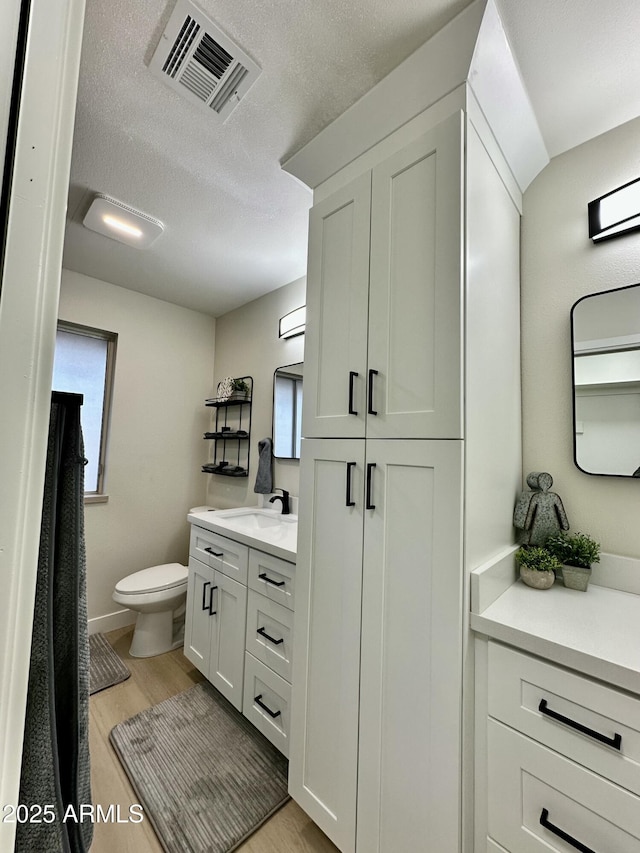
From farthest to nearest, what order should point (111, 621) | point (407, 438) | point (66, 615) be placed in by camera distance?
point (111, 621) → point (407, 438) → point (66, 615)

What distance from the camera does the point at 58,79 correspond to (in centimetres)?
41

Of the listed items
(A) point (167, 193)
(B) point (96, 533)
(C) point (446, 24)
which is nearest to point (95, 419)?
(B) point (96, 533)

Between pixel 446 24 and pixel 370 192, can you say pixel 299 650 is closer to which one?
pixel 370 192

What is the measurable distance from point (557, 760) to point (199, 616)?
174cm

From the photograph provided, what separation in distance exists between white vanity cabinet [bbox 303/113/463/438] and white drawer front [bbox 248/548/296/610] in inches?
24.0

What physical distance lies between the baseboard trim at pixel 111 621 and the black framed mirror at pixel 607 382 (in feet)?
9.93

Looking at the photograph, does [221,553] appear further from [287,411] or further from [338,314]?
[338,314]

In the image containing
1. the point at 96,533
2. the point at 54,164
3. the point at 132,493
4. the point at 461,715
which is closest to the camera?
the point at 54,164

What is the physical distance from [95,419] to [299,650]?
2.28 meters

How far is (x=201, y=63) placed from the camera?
1.16 metres

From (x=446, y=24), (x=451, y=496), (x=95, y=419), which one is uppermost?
(x=446, y=24)

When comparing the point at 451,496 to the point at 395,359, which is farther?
the point at 395,359

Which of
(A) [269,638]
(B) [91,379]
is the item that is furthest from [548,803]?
(B) [91,379]

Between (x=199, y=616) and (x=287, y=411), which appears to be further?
(x=287, y=411)
